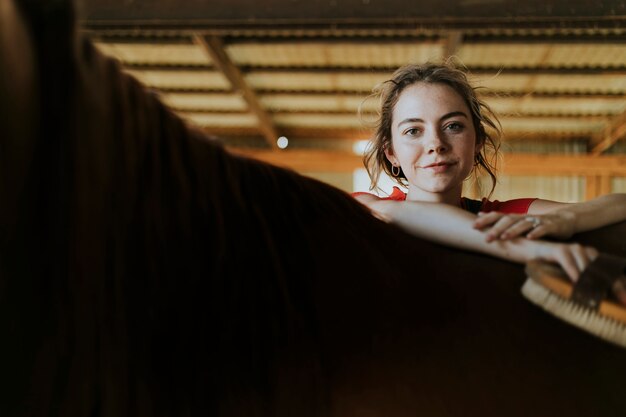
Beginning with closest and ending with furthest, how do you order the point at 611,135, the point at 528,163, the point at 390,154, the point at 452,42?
the point at 390,154 < the point at 452,42 < the point at 528,163 < the point at 611,135

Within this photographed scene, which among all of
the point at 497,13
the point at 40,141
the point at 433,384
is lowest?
the point at 433,384

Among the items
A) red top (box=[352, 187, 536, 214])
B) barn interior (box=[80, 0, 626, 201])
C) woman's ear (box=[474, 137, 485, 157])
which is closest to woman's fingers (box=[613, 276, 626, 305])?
red top (box=[352, 187, 536, 214])

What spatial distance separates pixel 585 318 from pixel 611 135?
5.38m

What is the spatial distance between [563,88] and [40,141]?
4.59 m

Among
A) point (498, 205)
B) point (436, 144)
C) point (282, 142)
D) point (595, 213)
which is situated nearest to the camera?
point (595, 213)

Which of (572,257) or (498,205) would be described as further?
(498,205)

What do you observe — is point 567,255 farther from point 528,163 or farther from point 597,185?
point 597,185

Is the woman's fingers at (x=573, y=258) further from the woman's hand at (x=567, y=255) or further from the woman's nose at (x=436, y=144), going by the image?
the woman's nose at (x=436, y=144)

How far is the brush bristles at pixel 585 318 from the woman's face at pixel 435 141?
1.53 feet

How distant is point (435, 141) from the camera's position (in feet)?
3.41

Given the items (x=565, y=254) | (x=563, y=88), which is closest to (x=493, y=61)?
(x=563, y=88)

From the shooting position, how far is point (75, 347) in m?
0.47

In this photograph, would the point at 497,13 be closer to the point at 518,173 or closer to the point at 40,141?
the point at 40,141

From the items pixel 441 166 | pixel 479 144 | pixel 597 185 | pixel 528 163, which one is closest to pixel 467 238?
pixel 441 166
